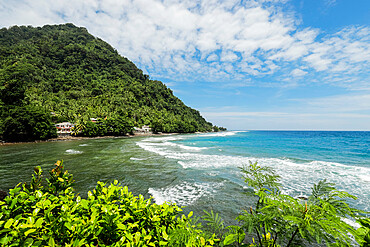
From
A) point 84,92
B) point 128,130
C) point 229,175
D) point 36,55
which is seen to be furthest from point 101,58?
point 229,175

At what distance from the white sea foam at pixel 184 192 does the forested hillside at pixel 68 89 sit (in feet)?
180

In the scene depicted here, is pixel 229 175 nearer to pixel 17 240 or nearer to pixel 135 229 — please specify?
pixel 135 229

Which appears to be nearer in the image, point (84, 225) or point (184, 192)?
point (84, 225)

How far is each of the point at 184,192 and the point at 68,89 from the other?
140 m

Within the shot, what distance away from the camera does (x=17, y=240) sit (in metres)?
1.61

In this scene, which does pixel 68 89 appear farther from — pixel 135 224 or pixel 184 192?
pixel 135 224

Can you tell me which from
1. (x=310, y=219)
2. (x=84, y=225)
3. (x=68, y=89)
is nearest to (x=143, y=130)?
(x=68, y=89)

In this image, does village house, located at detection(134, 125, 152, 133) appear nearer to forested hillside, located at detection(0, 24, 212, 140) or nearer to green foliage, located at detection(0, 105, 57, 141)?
forested hillside, located at detection(0, 24, 212, 140)

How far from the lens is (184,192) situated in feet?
35.3

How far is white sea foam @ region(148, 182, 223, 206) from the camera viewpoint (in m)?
9.46

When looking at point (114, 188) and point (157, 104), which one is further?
point (157, 104)

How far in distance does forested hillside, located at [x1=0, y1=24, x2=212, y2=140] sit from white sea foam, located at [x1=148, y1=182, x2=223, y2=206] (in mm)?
54846

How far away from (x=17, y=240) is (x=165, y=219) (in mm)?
1754

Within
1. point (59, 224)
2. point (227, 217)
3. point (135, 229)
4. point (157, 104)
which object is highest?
point (157, 104)
